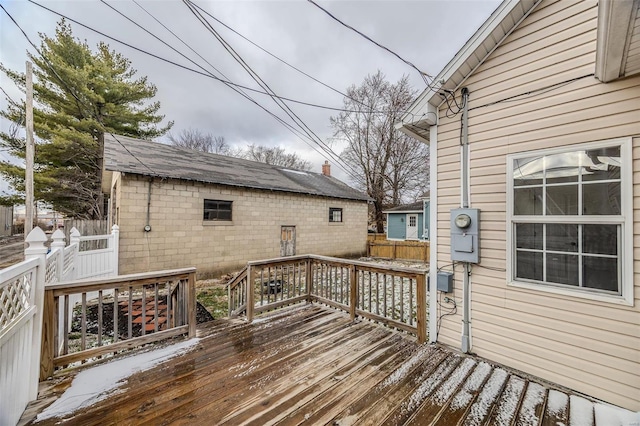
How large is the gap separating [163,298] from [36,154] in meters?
12.8

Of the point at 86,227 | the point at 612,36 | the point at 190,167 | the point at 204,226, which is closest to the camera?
the point at 612,36

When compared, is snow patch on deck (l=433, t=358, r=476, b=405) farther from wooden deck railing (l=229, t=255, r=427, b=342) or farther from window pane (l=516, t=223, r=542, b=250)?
window pane (l=516, t=223, r=542, b=250)

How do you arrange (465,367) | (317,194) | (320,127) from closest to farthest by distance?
(465,367)
(317,194)
(320,127)

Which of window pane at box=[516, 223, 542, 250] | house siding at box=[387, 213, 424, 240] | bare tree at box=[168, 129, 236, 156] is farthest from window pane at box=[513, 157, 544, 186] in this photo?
bare tree at box=[168, 129, 236, 156]

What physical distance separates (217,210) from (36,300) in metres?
6.57

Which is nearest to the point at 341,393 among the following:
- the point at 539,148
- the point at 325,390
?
the point at 325,390

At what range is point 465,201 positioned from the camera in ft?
10.1

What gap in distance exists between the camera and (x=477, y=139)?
303cm

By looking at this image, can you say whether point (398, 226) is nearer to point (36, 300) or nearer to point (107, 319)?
point (107, 319)

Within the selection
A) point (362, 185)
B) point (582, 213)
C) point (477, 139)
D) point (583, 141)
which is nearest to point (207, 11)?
point (477, 139)

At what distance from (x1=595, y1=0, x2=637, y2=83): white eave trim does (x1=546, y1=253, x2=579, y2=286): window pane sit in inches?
64.9

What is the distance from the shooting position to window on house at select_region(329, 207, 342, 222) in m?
12.5

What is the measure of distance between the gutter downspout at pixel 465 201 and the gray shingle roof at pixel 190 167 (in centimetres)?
731

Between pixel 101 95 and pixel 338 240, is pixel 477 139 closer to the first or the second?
pixel 338 240
